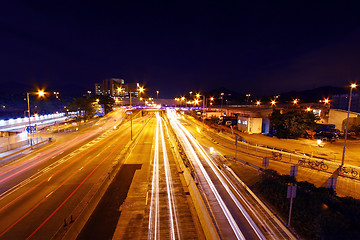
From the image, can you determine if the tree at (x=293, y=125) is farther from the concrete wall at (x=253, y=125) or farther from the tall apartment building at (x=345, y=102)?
the tall apartment building at (x=345, y=102)

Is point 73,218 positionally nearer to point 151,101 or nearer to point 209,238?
point 209,238

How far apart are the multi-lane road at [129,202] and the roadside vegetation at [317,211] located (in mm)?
860

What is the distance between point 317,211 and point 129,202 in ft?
37.9

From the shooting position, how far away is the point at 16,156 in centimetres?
2292

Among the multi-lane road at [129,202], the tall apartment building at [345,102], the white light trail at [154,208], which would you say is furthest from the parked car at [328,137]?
the tall apartment building at [345,102]

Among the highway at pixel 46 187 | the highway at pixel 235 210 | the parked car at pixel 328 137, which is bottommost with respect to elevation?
the highway at pixel 46 187

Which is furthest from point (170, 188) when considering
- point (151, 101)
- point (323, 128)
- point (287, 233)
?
point (151, 101)

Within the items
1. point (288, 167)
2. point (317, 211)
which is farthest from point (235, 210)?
point (288, 167)

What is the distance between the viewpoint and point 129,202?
1292 cm

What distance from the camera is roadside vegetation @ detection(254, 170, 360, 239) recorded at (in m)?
7.43

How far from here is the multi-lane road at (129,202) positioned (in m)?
9.69

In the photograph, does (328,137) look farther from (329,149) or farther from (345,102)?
(345,102)

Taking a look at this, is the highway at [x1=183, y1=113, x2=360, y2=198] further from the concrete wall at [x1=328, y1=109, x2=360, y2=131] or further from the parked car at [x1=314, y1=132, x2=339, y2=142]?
the concrete wall at [x1=328, y1=109, x2=360, y2=131]

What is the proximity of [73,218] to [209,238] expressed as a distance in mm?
7777
